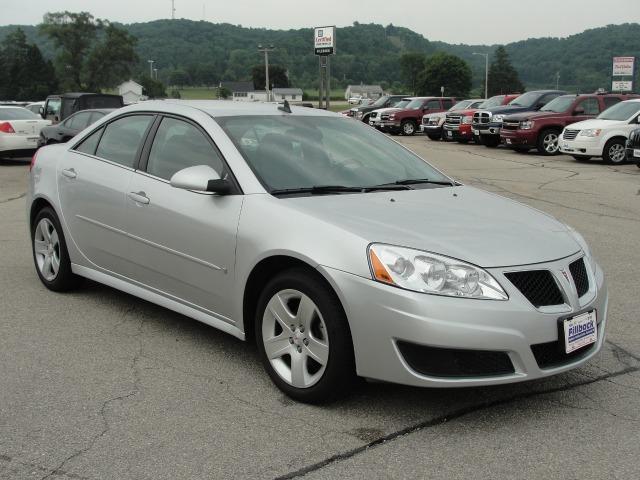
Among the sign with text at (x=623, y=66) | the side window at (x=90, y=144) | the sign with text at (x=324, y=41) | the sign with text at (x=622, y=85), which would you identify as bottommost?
the side window at (x=90, y=144)

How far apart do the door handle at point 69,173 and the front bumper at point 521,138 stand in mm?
18521

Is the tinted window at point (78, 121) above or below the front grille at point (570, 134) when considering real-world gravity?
above

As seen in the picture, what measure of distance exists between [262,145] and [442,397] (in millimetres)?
1807

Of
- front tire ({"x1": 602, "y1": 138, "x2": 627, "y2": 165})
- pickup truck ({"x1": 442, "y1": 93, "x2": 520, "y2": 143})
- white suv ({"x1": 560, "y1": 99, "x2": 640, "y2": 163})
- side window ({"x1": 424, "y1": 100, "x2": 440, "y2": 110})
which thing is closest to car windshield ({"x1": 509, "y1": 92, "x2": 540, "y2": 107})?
pickup truck ({"x1": 442, "y1": 93, "x2": 520, "y2": 143})

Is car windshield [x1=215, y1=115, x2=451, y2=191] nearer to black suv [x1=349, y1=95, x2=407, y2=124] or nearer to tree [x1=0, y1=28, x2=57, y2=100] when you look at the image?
black suv [x1=349, y1=95, x2=407, y2=124]

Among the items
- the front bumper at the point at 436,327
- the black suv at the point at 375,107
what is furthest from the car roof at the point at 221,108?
the black suv at the point at 375,107

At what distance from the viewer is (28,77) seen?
4552 inches

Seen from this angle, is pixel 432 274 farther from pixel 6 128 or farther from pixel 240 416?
pixel 6 128

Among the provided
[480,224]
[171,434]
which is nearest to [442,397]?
[480,224]

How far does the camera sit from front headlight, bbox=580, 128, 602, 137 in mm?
19125

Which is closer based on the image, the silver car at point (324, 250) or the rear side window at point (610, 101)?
the silver car at point (324, 250)

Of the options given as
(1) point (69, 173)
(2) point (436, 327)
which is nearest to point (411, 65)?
(1) point (69, 173)

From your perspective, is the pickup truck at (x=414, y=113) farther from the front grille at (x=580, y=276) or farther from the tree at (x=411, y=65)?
the tree at (x=411, y=65)

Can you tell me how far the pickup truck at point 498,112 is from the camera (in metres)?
24.6
